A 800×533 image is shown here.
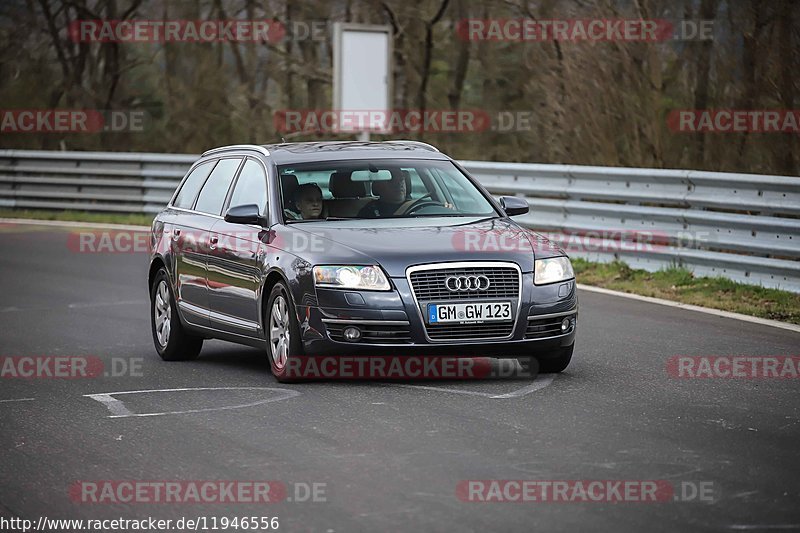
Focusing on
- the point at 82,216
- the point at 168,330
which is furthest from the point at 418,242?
the point at 82,216

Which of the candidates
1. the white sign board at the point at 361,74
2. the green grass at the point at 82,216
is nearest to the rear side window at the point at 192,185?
the white sign board at the point at 361,74

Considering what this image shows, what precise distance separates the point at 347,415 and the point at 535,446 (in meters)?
1.48

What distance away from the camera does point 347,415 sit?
29.8 ft

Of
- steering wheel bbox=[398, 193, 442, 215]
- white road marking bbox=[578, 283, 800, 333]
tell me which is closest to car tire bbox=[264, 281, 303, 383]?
steering wheel bbox=[398, 193, 442, 215]

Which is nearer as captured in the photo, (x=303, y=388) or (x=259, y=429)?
(x=259, y=429)

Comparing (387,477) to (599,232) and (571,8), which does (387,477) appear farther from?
(571,8)

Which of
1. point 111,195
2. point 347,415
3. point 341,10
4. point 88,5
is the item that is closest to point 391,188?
point 347,415

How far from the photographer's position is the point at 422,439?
325 inches

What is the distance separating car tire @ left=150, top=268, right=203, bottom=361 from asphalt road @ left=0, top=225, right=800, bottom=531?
151 mm

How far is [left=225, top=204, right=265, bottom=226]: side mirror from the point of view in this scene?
425 inches

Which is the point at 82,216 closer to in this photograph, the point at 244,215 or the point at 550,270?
the point at 244,215

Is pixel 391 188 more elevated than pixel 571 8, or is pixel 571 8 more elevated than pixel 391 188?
pixel 571 8

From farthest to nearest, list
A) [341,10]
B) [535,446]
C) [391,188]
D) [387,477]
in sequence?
[341,10]
[391,188]
[535,446]
[387,477]

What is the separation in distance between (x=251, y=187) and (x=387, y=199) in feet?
3.55
